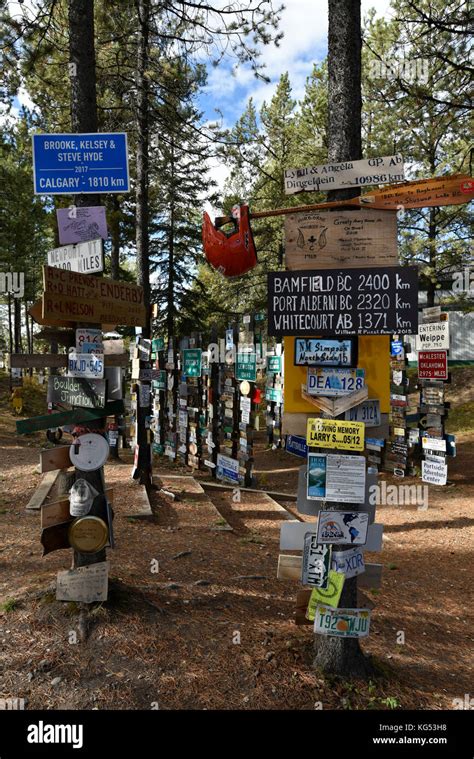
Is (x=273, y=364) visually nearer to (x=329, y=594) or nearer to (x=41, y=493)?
(x=41, y=493)

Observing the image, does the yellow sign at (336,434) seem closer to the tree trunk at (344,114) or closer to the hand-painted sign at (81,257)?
the tree trunk at (344,114)

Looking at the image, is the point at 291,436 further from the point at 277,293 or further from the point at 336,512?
the point at 277,293

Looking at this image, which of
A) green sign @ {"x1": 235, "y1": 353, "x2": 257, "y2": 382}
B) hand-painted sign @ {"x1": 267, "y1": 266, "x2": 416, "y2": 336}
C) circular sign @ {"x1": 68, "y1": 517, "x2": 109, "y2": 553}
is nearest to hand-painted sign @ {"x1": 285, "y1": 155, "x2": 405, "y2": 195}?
hand-painted sign @ {"x1": 267, "y1": 266, "x2": 416, "y2": 336}

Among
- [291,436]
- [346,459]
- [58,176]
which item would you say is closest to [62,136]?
[58,176]

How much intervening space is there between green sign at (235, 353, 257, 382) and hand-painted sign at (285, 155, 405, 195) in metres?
7.58

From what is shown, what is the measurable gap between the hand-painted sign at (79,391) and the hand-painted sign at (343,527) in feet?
6.73

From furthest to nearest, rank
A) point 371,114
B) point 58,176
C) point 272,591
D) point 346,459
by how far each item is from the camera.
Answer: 1. point 371,114
2. point 272,591
3. point 58,176
4. point 346,459

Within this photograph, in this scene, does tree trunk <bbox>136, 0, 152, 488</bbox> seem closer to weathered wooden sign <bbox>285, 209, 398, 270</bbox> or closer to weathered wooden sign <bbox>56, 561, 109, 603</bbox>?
weathered wooden sign <bbox>56, 561, 109, 603</bbox>

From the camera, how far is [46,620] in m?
3.96

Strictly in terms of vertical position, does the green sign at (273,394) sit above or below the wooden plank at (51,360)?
below

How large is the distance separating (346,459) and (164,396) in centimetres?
1228

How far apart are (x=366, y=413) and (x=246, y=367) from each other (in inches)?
310

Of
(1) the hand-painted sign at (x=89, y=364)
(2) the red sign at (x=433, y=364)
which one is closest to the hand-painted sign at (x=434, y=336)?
(2) the red sign at (x=433, y=364)

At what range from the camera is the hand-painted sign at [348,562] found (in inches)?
134
